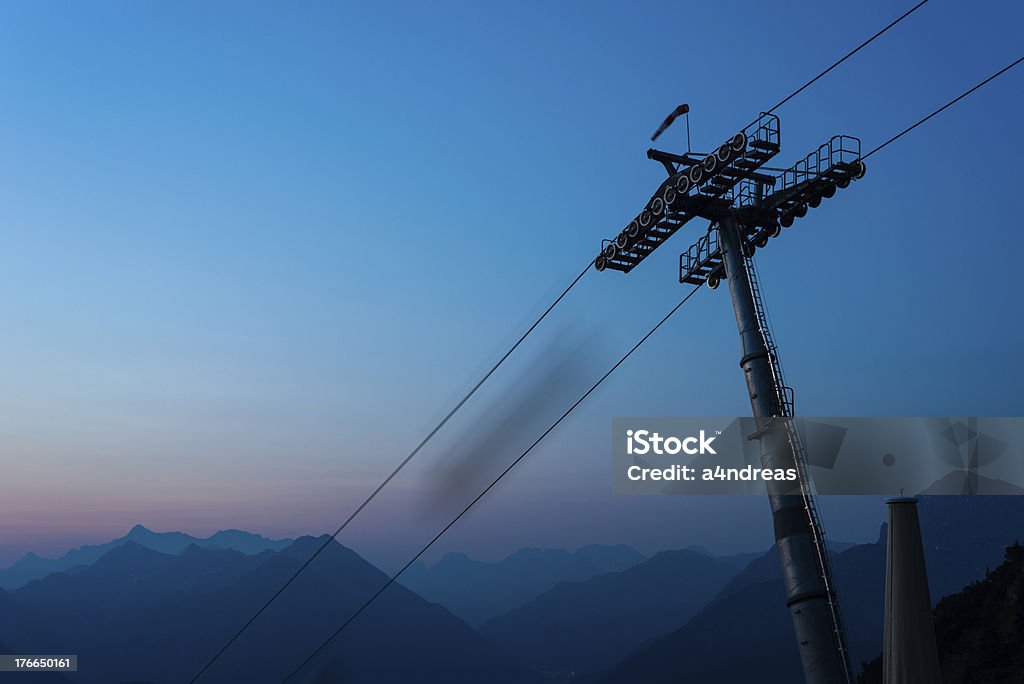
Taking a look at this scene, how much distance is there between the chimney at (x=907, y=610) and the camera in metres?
17.7

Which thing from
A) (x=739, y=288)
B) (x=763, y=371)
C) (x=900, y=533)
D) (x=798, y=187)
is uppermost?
(x=798, y=187)

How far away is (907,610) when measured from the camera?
59.1 ft

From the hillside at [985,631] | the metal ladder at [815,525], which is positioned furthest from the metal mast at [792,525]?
the hillside at [985,631]

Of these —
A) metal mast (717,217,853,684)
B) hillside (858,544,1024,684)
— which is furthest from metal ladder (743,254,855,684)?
hillside (858,544,1024,684)

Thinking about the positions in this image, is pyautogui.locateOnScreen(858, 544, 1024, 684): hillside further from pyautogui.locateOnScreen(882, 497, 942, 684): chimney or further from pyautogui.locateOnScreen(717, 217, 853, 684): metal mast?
pyautogui.locateOnScreen(882, 497, 942, 684): chimney

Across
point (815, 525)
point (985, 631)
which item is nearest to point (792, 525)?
point (815, 525)

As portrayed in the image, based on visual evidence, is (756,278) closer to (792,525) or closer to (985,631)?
(792,525)

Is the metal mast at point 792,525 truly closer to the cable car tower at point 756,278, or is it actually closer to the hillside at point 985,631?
the cable car tower at point 756,278

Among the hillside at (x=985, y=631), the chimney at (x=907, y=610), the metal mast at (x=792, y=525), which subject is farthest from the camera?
the hillside at (x=985, y=631)

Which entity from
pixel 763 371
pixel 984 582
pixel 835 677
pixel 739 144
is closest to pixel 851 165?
pixel 739 144

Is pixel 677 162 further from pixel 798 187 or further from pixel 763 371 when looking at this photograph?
pixel 763 371

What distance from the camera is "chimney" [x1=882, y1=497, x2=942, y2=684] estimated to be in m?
17.7

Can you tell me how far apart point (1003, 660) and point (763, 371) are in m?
62.8

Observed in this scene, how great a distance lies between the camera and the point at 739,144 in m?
29.5
